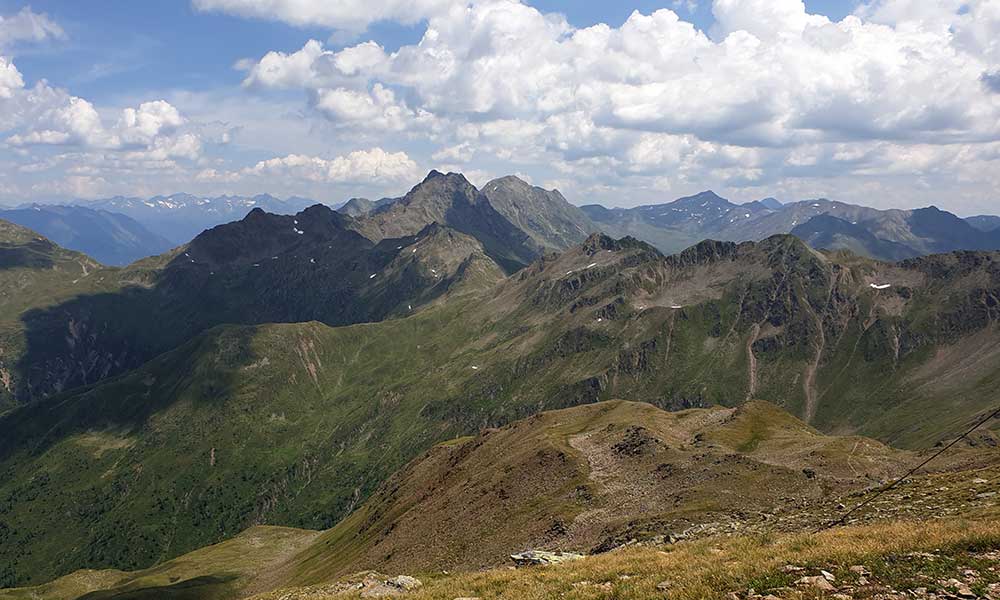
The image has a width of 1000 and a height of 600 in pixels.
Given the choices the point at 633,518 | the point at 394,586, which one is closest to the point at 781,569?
the point at 394,586

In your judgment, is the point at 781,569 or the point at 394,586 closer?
the point at 781,569

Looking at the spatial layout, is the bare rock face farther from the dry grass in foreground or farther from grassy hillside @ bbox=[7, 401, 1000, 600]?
the dry grass in foreground

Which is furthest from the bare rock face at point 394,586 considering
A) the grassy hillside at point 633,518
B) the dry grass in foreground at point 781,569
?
the dry grass in foreground at point 781,569

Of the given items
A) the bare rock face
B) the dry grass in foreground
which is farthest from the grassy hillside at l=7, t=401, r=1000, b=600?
the bare rock face

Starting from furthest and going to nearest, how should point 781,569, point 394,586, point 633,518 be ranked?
point 633,518 < point 394,586 < point 781,569

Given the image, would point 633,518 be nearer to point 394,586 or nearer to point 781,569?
point 394,586

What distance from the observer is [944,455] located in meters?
86.9

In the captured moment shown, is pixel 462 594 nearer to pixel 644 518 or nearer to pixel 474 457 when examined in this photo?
pixel 644 518

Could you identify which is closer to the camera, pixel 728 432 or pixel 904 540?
pixel 904 540

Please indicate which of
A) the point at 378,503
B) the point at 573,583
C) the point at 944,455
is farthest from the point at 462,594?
the point at 378,503

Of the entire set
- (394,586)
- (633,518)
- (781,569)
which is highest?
(781,569)

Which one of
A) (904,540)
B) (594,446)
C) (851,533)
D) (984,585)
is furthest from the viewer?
(594,446)

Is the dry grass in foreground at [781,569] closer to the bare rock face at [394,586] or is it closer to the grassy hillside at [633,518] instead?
the grassy hillside at [633,518]

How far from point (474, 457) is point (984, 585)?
395ft
